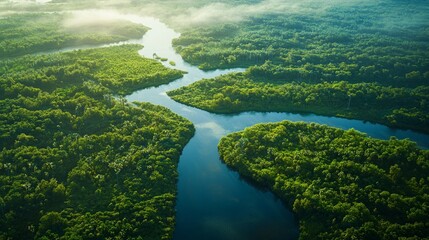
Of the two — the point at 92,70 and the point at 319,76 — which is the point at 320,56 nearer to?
the point at 319,76

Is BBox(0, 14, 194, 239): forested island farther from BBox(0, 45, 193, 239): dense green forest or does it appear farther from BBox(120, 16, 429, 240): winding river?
BBox(120, 16, 429, 240): winding river

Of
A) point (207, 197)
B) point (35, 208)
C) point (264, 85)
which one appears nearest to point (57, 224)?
point (35, 208)

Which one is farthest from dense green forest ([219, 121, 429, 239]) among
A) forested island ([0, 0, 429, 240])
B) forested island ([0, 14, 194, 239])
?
forested island ([0, 14, 194, 239])

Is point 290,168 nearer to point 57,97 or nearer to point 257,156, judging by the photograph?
point 257,156

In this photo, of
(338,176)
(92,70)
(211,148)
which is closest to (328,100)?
(211,148)

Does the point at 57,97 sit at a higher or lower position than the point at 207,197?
higher

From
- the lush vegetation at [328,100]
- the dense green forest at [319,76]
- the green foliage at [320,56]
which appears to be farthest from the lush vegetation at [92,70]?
the green foliage at [320,56]

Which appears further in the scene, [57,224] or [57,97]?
[57,97]
